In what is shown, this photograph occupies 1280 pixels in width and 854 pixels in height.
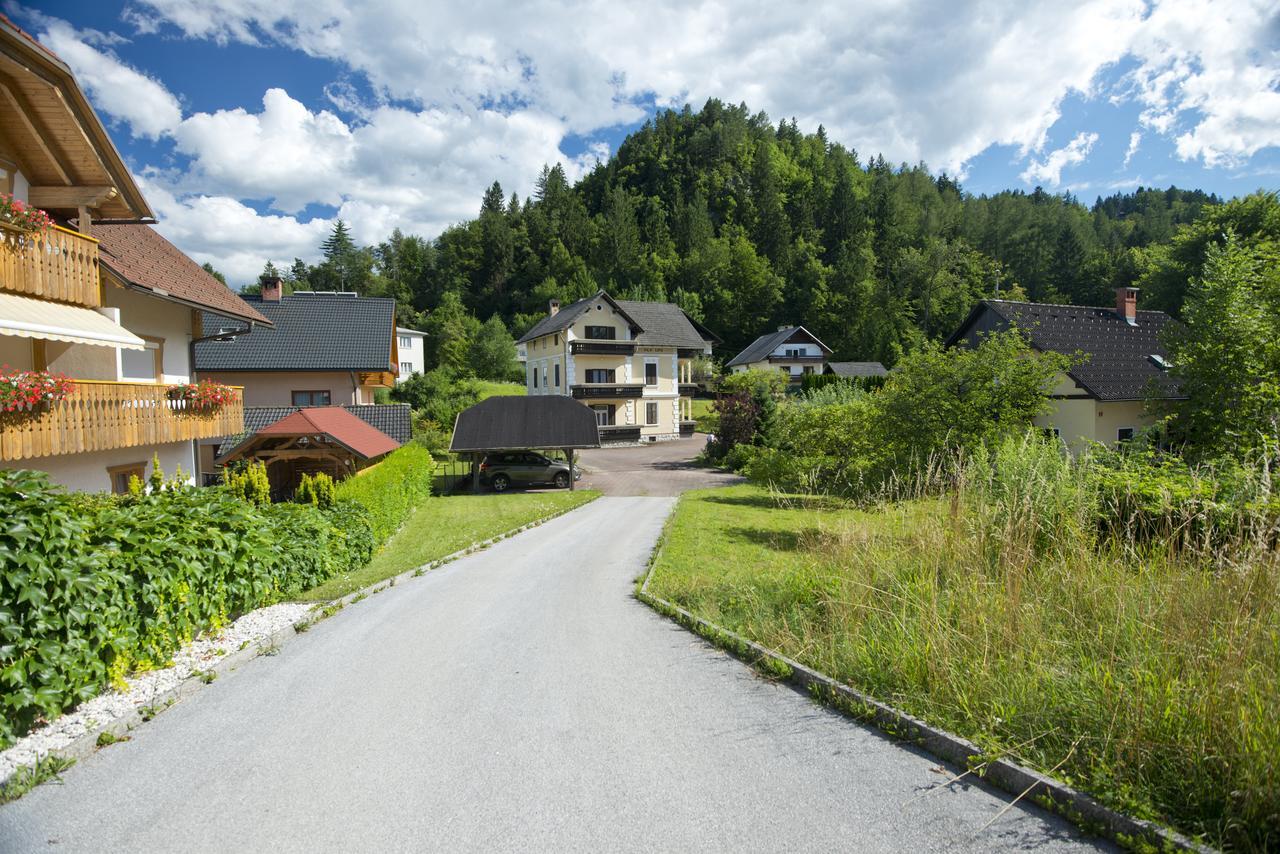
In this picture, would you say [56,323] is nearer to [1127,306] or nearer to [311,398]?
[311,398]

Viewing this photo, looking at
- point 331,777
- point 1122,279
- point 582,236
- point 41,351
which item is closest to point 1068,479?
point 331,777

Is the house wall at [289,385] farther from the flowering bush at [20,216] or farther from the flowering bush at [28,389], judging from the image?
the flowering bush at [28,389]

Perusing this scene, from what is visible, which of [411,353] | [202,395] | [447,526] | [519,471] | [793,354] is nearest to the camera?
[202,395]

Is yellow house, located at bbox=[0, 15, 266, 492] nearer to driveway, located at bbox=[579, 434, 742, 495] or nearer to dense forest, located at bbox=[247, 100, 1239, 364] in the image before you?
driveway, located at bbox=[579, 434, 742, 495]

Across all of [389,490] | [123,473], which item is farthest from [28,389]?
[389,490]

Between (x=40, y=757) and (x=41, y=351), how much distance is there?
1041 centimetres

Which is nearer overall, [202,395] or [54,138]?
[54,138]

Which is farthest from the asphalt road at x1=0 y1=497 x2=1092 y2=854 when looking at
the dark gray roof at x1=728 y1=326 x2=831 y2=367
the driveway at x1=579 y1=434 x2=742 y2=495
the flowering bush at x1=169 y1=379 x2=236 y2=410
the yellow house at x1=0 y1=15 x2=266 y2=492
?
the dark gray roof at x1=728 y1=326 x2=831 y2=367

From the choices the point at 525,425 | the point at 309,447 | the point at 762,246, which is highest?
the point at 762,246

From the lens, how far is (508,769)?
188 inches

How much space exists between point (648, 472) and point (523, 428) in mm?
7995

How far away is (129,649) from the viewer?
6.17m

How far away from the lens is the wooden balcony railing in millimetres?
10414

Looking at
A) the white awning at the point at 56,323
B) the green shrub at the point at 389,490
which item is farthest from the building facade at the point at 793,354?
the white awning at the point at 56,323
